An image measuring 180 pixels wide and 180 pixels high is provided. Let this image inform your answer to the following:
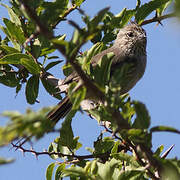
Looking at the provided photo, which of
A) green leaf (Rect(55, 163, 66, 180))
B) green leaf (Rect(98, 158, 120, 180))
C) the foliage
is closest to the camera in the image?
the foliage

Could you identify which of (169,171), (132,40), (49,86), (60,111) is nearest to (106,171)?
(169,171)

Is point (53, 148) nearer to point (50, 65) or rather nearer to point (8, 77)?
point (50, 65)

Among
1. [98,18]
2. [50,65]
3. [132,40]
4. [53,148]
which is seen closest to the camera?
[98,18]

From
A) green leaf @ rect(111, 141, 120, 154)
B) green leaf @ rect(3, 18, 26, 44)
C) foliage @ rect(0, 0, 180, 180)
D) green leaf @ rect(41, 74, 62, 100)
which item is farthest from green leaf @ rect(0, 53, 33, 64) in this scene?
green leaf @ rect(111, 141, 120, 154)

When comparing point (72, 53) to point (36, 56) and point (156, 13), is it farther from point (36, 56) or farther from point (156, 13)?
point (156, 13)

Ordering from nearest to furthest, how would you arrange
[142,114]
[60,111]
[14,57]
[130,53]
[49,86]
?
[142,114] → [14,57] → [49,86] → [60,111] → [130,53]

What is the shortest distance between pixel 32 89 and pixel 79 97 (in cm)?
219

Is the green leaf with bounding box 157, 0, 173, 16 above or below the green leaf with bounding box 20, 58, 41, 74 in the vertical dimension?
below

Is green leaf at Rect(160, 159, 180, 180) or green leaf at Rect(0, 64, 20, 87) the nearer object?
green leaf at Rect(160, 159, 180, 180)

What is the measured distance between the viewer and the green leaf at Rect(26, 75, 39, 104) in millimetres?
4066

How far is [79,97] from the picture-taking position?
1956 millimetres

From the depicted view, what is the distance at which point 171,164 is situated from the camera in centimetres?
195

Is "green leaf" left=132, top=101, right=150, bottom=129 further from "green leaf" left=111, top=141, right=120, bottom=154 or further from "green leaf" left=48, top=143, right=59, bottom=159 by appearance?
"green leaf" left=48, top=143, right=59, bottom=159

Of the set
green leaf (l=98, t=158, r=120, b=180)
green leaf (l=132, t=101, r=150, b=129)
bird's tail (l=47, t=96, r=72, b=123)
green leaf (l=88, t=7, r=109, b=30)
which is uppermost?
green leaf (l=88, t=7, r=109, b=30)
